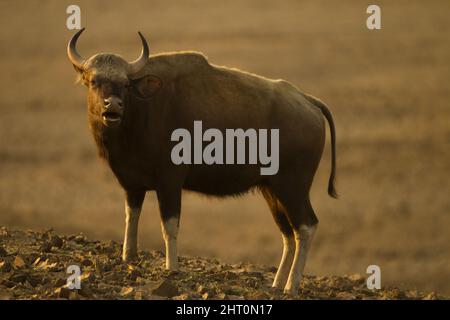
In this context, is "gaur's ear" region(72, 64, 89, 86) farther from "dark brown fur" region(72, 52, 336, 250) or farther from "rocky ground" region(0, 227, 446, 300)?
"rocky ground" region(0, 227, 446, 300)

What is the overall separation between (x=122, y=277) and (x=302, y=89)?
30389 millimetres

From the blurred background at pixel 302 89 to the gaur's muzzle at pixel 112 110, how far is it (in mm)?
2459

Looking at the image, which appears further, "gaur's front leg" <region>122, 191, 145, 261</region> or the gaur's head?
"gaur's front leg" <region>122, 191, 145, 261</region>

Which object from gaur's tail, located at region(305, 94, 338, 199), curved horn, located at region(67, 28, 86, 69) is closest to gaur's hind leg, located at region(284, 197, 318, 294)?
gaur's tail, located at region(305, 94, 338, 199)

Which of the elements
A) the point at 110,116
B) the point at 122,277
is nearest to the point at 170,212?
the point at 122,277

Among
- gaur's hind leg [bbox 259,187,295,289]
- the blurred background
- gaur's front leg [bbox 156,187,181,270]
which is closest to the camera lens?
gaur's front leg [bbox 156,187,181,270]

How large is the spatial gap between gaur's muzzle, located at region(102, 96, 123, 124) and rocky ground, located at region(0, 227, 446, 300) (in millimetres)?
1989

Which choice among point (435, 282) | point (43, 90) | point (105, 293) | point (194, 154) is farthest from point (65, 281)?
point (43, 90)

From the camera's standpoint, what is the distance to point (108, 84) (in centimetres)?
1358

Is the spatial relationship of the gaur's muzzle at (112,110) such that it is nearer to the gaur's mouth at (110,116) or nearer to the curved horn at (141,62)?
the gaur's mouth at (110,116)

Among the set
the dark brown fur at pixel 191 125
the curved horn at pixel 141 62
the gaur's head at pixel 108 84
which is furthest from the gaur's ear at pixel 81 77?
the curved horn at pixel 141 62

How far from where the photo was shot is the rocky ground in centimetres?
1255

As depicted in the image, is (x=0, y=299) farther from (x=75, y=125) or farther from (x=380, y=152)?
(x=75, y=125)

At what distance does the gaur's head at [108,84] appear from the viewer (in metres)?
13.4
